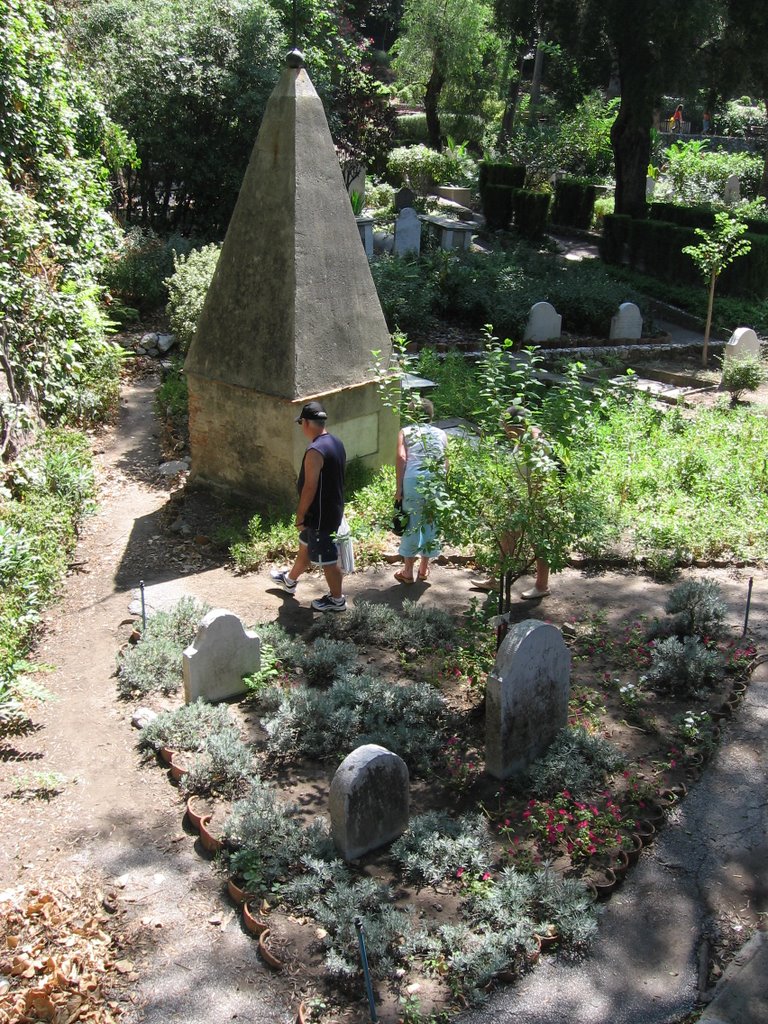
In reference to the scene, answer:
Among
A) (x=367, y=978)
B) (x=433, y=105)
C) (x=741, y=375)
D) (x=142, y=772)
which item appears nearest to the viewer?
(x=367, y=978)

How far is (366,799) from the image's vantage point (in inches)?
Answer: 191

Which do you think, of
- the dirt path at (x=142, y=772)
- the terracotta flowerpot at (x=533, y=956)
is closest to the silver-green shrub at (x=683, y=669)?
the dirt path at (x=142, y=772)

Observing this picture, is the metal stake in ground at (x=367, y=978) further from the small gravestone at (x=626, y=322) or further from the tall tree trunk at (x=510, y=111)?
the tall tree trunk at (x=510, y=111)

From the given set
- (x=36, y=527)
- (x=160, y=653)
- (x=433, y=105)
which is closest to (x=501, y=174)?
(x=433, y=105)

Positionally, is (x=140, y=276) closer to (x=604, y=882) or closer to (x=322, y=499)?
(x=322, y=499)

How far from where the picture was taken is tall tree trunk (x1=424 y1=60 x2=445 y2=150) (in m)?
34.5

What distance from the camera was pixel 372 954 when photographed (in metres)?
4.27

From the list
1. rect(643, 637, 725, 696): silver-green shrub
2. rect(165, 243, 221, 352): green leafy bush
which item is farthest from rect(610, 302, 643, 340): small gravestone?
rect(643, 637, 725, 696): silver-green shrub

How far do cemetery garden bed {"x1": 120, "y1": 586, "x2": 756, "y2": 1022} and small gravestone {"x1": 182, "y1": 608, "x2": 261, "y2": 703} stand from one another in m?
0.14

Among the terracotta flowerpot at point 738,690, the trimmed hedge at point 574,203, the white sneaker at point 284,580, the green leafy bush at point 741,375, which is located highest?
the trimmed hedge at point 574,203

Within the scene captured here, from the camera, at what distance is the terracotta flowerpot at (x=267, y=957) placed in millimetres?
4281

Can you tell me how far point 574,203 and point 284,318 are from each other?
22371 mm

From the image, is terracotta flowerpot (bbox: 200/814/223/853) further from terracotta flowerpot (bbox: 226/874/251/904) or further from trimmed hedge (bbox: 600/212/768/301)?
trimmed hedge (bbox: 600/212/768/301)

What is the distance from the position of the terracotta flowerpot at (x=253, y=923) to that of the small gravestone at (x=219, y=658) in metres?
1.86
